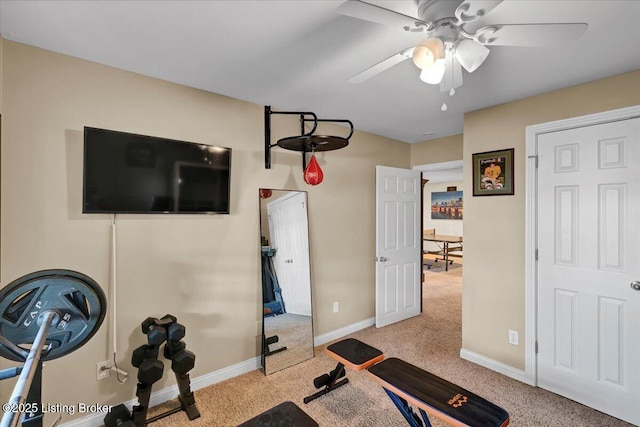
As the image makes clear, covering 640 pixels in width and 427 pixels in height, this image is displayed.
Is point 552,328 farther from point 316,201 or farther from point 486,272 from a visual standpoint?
point 316,201

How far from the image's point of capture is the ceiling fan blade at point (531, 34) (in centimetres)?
116

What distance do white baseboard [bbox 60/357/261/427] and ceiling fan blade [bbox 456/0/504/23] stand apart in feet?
9.47

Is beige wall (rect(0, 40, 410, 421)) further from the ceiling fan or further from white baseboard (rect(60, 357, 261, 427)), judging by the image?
the ceiling fan

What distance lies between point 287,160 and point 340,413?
7.21 ft

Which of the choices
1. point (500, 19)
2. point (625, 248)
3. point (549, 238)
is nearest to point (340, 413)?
point (549, 238)

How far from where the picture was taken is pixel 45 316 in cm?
110

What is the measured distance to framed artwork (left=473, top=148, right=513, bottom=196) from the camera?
2734mm

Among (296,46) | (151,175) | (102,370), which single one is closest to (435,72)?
(296,46)

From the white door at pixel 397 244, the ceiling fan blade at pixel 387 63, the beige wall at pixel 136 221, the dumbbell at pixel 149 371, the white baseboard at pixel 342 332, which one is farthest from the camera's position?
the white door at pixel 397 244

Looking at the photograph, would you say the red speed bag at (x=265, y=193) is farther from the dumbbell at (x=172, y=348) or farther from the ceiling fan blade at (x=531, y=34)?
the ceiling fan blade at (x=531, y=34)

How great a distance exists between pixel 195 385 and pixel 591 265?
322 cm

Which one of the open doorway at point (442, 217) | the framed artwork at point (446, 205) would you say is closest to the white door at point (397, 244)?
the open doorway at point (442, 217)

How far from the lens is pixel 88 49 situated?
186 cm

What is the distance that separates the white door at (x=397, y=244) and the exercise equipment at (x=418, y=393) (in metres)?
1.49
